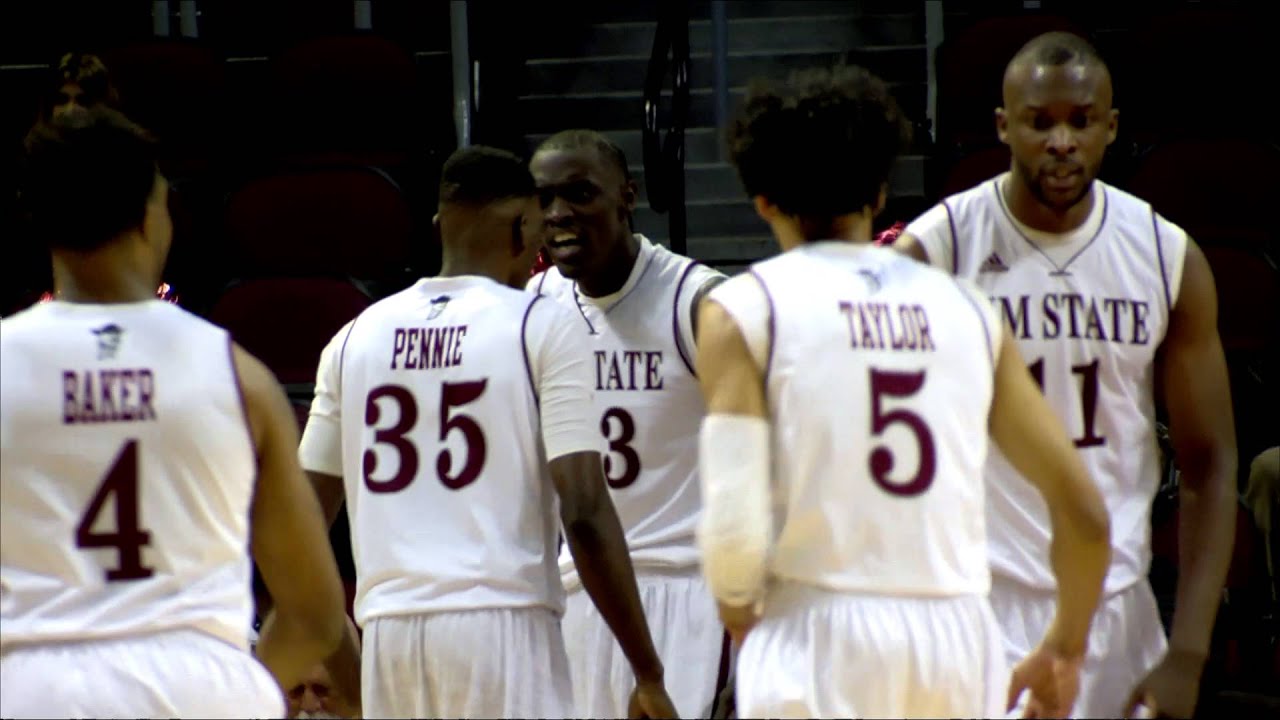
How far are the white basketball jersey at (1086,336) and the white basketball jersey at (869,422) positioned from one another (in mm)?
860

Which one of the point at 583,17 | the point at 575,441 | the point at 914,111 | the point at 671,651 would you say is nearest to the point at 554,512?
the point at 575,441

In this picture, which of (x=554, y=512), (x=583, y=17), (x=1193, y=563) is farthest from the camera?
(x=583, y=17)

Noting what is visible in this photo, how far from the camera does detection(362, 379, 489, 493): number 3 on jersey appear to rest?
14.6 feet

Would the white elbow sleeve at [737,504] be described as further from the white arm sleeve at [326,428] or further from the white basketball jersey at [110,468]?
the white arm sleeve at [326,428]

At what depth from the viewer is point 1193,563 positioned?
423 cm

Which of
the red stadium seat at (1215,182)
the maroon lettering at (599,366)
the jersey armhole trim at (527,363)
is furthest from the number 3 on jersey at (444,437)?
the red stadium seat at (1215,182)

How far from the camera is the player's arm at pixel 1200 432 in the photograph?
422 cm

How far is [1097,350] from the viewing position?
4230 millimetres

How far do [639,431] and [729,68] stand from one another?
4.86 meters

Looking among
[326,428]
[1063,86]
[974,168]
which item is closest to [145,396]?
[326,428]

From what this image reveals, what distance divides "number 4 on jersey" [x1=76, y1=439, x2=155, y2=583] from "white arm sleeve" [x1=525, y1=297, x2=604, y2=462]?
1.35 meters

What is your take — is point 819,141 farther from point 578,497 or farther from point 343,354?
point 343,354

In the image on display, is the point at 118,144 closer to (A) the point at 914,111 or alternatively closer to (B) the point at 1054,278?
(B) the point at 1054,278

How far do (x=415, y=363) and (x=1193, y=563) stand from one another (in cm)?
177
